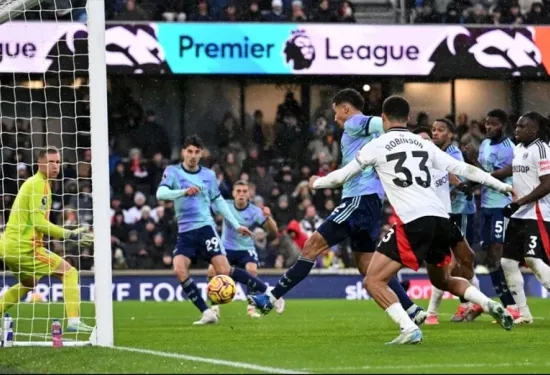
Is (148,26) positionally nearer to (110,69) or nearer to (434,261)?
(110,69)

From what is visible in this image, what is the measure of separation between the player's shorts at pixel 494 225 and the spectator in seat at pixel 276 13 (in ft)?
40.3

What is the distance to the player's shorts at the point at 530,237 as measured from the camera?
12766 millimetres

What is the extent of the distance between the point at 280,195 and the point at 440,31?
4936mm

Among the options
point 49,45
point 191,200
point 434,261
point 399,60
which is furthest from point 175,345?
point 399,60

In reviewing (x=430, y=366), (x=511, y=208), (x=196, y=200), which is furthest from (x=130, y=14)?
(x=430, y=366)

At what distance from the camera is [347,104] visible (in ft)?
38.6

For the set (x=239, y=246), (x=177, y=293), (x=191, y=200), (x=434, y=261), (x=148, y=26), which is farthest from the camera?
(x=148, y=26)

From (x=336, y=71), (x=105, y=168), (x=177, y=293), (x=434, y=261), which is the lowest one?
(x=177, y=293)

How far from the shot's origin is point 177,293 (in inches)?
921

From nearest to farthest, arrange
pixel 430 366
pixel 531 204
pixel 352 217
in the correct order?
pixel 430 366 → pixel 352 217 → pixel 531 204

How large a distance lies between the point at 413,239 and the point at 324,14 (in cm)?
1694

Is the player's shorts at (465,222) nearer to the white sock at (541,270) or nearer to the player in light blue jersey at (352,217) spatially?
the white sock at (541,270)

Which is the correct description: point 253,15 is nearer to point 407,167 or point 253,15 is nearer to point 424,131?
point 424,131

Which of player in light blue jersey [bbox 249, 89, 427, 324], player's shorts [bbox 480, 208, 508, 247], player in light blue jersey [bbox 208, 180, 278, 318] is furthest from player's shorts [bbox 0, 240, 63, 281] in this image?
player in light blue jersey [bbox 208, 180, 278, 318]
